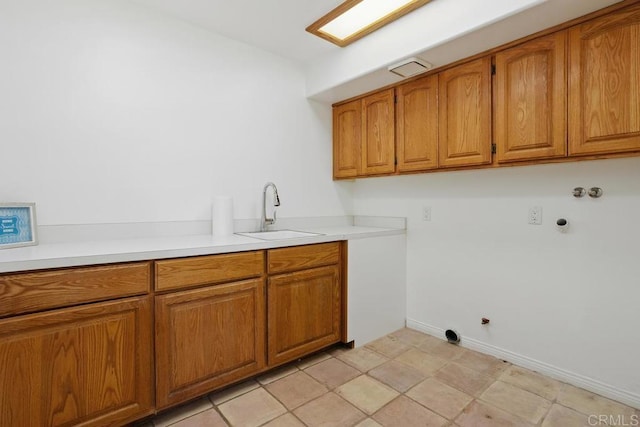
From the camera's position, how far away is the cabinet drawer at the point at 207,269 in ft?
5.01

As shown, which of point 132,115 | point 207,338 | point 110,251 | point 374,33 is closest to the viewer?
point 110,251

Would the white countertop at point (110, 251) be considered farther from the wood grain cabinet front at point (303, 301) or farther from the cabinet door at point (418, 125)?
the cabinet door at point (418, 125)

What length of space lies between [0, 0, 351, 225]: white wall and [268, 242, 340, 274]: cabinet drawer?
0.64m

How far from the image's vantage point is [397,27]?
2.02 m

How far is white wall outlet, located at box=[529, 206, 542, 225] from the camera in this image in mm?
1978

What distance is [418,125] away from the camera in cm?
231

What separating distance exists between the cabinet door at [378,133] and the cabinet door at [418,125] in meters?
0.07

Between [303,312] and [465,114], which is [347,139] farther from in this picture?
[303,312]

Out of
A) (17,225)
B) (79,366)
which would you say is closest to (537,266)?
(79,366)

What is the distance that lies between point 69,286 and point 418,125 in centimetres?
228

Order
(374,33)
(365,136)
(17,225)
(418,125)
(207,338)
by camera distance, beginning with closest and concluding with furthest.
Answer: (17,225), (207,338), (374,33), (418,125), (365,136)

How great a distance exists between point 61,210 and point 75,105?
1.97 ft

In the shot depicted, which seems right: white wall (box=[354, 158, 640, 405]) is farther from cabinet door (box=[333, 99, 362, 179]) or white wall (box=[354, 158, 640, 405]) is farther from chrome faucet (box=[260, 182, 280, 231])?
chrome faucet (box=[260, 182, 280, 231])

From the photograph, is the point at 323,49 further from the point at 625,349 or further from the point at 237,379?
the point at 625,349
